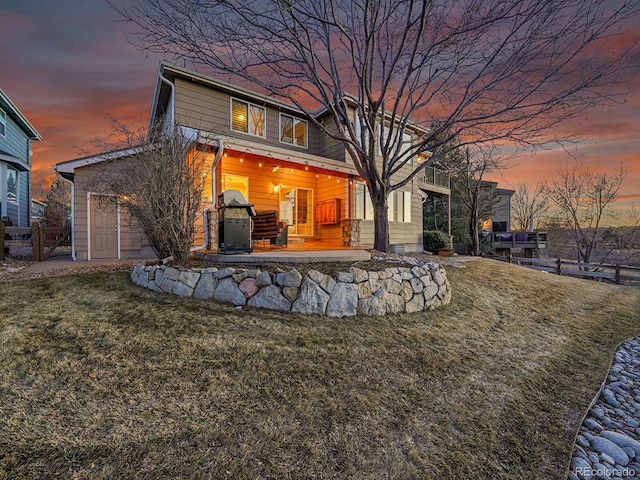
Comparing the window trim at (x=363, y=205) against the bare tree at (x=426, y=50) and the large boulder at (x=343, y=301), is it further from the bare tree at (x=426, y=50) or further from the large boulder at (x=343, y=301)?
the large boulder at (x=343, y=301)

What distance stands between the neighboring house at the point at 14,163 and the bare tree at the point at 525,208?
109ft

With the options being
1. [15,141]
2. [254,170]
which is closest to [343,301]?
[254,170]

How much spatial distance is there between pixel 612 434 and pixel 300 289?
3.56 m

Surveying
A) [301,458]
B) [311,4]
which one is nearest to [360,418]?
[301,458]

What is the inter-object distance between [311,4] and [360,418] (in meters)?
7.35

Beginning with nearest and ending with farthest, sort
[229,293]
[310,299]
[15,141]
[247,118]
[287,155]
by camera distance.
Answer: [310,299], [229,293], [287,155], [247,118], [15,141]

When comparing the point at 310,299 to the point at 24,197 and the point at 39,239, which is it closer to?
the point at 39,239

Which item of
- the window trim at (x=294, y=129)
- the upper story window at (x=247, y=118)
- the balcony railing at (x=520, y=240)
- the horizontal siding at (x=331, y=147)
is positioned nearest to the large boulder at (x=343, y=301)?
the horizontal siding at (x=331, y=147)

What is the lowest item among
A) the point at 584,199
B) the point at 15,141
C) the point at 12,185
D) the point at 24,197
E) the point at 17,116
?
the point at 24,197

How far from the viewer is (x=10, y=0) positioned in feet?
22.8

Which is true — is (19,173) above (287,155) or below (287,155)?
above

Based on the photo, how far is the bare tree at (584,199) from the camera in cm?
1669

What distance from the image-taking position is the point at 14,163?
1267cm

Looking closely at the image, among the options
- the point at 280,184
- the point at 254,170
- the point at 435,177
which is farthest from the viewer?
the point at 435,177
